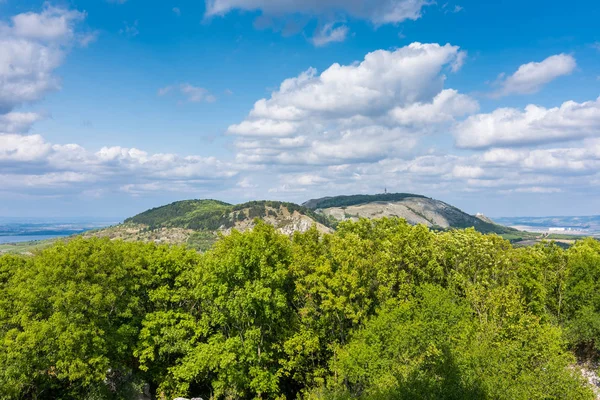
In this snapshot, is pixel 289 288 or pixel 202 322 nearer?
pixel 202 322

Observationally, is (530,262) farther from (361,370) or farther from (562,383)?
(361,370)

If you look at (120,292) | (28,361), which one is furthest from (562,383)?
(28,361)

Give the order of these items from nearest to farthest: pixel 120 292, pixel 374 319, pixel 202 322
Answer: pixel 374 319, pixel 120 292, pixel 202 322

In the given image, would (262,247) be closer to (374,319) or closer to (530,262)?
(374,319)

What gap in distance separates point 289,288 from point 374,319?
13.3 m

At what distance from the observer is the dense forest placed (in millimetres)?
31312

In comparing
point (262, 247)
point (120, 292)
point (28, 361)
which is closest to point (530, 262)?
point (262, 247)

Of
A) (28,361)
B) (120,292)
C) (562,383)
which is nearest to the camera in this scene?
(562,383)

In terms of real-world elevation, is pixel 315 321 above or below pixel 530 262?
below

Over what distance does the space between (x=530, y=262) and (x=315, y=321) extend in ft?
107

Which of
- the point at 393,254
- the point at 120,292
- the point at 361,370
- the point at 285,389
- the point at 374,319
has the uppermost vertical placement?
the point at 393,254

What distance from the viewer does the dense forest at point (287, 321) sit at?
103 ft

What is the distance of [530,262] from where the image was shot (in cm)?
5244

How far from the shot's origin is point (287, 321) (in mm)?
45562
